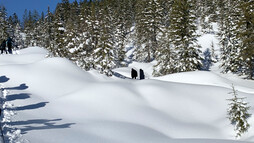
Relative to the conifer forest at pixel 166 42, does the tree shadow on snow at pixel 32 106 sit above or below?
below

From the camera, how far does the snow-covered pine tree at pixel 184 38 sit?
2784cm

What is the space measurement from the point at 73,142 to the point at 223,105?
8983 mm

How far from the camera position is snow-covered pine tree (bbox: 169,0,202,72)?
27844mm

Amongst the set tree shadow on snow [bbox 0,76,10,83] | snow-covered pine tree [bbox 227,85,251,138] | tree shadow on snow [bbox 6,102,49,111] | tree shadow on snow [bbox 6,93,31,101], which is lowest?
snow-covered pine tree [bbox 227,85,251,138]

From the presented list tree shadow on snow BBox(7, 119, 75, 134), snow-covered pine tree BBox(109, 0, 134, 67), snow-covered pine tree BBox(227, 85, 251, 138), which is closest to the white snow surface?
tree shadow on snow BBox(7, 119, 75, 134)

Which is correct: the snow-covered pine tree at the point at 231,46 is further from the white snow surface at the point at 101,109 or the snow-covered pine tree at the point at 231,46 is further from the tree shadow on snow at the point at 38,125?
the tree shadow on snow at the point at 38,125

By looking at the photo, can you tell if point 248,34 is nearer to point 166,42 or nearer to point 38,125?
point 166,42

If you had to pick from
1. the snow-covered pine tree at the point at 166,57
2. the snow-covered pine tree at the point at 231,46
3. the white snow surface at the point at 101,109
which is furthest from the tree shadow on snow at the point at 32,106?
the snow-covered pine tree at the point at 231,46

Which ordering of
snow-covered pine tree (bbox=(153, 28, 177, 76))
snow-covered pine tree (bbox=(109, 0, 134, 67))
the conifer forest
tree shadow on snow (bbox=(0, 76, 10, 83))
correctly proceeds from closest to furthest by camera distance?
1. tree shadow on snow (bbox=(0, 76, 10, 83))
2. the conifer forest
3. snow-covered pine tree (bbox=(153, 28, 177, 76))
4. snow-covered pine tree (bbox=(109, 0, 134, 67))

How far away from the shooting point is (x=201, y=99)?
1355cm

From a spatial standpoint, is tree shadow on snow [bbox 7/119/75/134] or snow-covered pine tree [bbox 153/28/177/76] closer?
tree shadow on snow [bbox 7/119/75/134]

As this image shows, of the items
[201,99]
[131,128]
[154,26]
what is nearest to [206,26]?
[154,26]

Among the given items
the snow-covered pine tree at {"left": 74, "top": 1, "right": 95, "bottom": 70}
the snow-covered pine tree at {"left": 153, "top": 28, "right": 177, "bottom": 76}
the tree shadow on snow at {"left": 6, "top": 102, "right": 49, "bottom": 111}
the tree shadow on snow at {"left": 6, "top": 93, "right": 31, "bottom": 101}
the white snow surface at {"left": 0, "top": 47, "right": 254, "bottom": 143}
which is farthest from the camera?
the snow-covered pine tree at {"left": 153, "top": 28, "right": 177, "bottom": 76}

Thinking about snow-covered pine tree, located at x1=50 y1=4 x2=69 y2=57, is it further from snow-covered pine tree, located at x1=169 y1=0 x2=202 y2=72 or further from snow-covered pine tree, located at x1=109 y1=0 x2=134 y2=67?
snow-covered pine tree, located at x1=169 y1=0 x2=202 y2=72
